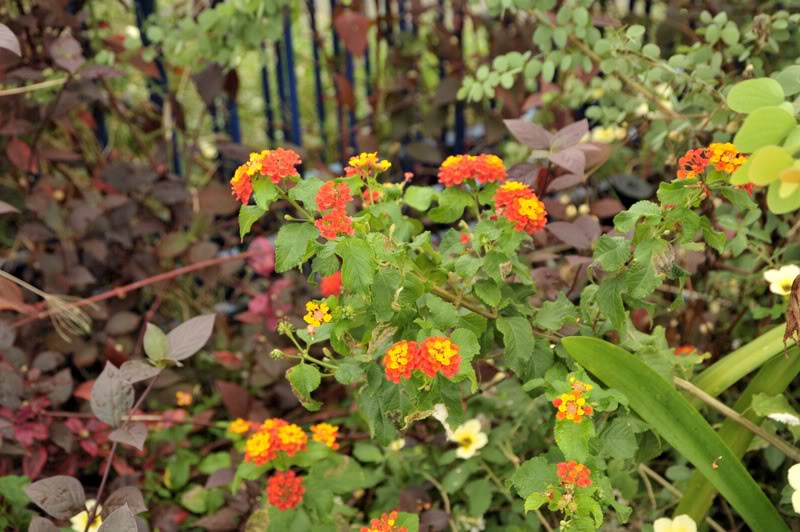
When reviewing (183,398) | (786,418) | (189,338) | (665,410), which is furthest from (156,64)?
(786,418)

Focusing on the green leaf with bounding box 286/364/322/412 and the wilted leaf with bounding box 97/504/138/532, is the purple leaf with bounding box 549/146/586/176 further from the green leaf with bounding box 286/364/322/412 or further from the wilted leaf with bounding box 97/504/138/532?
the wilted leaf with bounding box 97/504/138/532

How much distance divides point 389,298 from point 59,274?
1.16m

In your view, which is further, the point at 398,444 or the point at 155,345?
the point at 398,444

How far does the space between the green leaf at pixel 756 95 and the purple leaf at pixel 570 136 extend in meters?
0.52

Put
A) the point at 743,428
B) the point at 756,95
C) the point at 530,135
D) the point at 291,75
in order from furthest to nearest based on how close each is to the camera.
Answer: the point at 291,75 → the point at 530,135 → the point at 743,428 → the point at 756,95

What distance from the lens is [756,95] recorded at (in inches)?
36.5

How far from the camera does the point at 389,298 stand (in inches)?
42.8

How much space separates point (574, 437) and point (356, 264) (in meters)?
0.35

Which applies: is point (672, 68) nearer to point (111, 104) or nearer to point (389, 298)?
point (389, 298)

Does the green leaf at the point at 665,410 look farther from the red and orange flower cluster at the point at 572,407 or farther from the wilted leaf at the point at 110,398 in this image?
the wilted leaf at the point at 110,398

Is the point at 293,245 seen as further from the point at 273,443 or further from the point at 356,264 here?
the point at 273,443

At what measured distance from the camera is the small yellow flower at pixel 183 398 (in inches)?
72.5

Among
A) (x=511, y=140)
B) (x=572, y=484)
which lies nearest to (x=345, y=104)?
(x=511, y=140)

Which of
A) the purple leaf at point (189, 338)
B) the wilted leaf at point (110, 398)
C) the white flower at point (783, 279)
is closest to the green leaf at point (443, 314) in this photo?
the purple leaf at point (189, 338)
